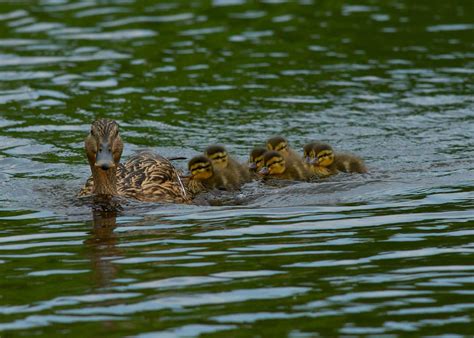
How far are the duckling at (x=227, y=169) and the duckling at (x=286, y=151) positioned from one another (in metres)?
0.41

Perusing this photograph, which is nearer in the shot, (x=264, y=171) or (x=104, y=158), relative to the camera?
(x=104, y=158)

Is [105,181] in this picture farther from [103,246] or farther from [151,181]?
[103,246]

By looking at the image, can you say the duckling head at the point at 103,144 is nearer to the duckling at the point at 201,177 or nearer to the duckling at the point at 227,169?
the duckling at the point at 201,177

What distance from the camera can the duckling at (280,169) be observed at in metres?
10.8

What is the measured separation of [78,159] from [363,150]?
2.78 meters

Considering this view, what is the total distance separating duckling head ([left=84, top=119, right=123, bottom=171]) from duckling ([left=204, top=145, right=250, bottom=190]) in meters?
1.31

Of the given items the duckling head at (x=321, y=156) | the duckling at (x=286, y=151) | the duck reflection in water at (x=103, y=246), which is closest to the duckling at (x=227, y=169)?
the duckling at (x=286, y=151)

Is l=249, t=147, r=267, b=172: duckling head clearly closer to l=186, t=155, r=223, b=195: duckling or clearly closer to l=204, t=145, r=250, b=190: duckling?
l=204, t=145, r=250, b=190: duckling

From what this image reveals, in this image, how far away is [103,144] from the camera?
943 centimetres

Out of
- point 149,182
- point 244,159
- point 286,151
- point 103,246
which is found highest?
point 103,246

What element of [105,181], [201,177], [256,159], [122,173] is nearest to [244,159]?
[256,159]

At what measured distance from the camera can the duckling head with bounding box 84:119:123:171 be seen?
931 centimetres

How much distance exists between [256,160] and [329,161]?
657 millimetres

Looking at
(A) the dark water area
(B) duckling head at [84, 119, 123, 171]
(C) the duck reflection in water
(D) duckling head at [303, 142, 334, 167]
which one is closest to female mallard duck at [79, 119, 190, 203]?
(B) duckling head at [84, 119, 123, 171]
